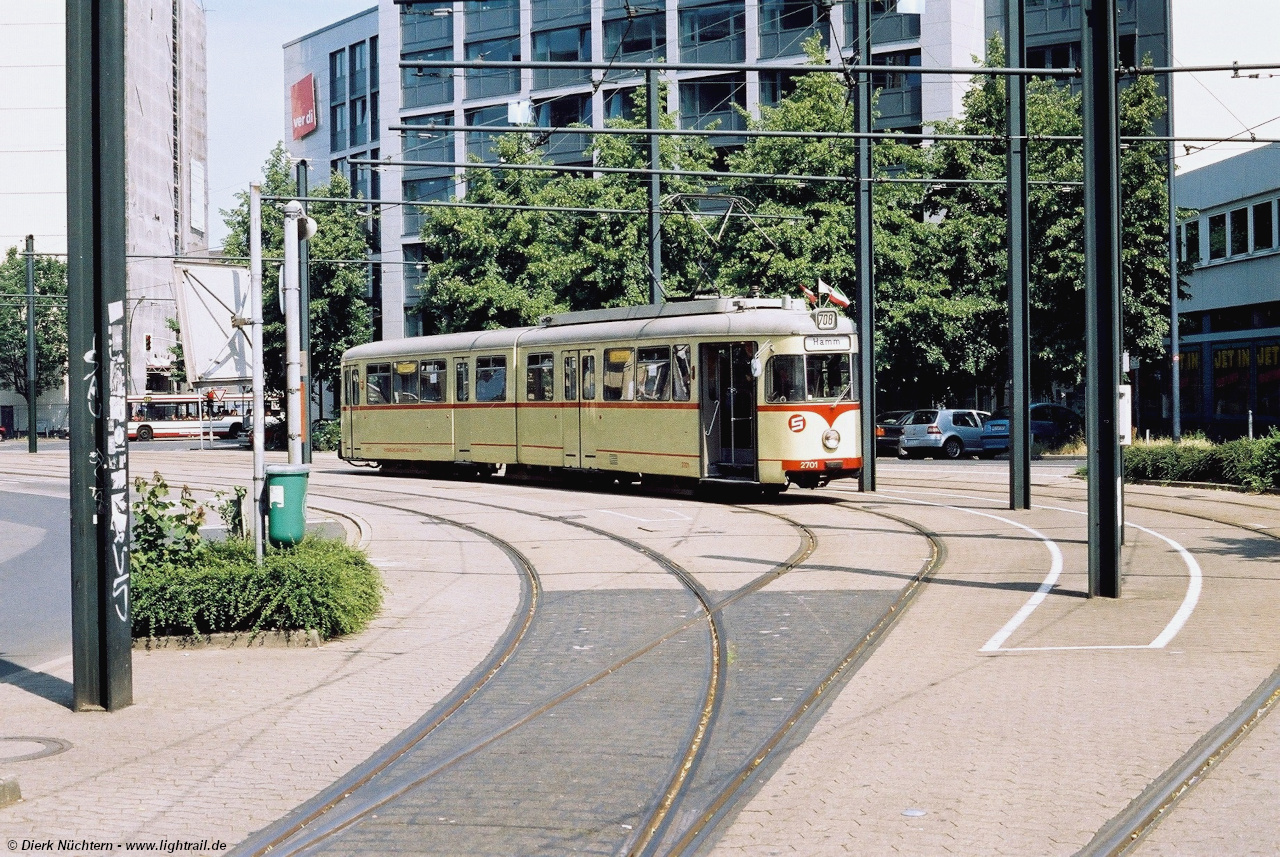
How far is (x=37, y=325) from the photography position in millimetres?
81188

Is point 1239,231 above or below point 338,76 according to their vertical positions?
below

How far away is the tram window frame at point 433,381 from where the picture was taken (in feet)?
101

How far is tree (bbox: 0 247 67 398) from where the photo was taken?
78.8 metres

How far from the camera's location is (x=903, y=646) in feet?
33.9

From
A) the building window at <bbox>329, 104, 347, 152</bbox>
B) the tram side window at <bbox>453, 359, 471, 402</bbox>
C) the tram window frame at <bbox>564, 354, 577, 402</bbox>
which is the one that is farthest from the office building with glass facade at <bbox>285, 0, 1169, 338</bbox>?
the tram window frame at <bbox>564, 354, 577, 402</bbox>

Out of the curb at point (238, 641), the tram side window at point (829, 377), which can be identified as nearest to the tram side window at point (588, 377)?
the tram side window at point (829, 377)

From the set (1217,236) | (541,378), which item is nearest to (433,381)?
(541,378)

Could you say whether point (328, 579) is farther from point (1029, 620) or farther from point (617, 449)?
point (617, 449)

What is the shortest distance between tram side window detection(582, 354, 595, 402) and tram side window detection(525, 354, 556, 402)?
40.6 inches

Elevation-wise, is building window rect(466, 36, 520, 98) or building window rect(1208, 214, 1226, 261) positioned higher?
building window rect(466, 36, 520, 98)

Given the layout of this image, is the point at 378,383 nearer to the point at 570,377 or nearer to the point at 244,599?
the point at 570,377

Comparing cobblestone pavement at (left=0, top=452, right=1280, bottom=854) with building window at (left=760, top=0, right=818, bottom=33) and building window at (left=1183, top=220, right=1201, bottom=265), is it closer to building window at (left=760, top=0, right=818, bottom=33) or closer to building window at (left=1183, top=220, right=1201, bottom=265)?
building window at (left=1183, top=220, right=1201, bottom=265)

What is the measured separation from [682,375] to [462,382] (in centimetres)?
779

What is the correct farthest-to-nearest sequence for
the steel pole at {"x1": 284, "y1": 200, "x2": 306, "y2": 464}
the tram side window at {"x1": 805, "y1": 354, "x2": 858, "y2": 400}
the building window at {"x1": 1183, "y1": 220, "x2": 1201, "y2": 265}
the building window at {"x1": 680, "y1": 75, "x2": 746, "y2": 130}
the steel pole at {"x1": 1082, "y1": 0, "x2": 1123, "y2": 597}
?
the building window at {"x1": 680, "y1": 75, "x2": 746, "y2": 130}
the building window at {"x1": 1183, "y1": 220, "x2": 1201, "y2": 265}
the tram side window at {"x1": 805, "y1": 354, "x2": 858, "y2": 400}
the steel pole at {"x1": 284, "y1": 200, "x2": 306, "y2": 464}
the steel pole at {"x1": 1082, "y1": 0, "x2": 1123, "y2": 597}
